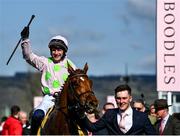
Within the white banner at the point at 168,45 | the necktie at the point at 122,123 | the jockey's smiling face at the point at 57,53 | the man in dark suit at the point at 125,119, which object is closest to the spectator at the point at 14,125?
the white banner at the point at 168,45

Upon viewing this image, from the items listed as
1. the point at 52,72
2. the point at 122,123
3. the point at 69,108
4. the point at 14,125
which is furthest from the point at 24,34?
the point at 14,125

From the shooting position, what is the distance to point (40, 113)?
15.4m

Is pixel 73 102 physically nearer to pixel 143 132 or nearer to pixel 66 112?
pixel 66 112

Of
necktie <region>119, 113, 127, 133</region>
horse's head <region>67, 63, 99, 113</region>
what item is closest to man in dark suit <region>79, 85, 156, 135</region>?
necktie <region>119, 113, 127, 133</region>

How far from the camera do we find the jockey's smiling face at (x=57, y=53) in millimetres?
15602

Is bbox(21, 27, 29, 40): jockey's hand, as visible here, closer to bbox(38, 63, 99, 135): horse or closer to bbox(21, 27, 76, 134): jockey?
bbox(21, 27, 76, 134): jockey

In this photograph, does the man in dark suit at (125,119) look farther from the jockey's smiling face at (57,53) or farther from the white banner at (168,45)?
the white banner at (168,45)

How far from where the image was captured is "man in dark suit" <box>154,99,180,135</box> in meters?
17.5

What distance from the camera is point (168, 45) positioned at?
18734mm

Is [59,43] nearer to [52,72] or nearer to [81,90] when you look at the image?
[52,72]

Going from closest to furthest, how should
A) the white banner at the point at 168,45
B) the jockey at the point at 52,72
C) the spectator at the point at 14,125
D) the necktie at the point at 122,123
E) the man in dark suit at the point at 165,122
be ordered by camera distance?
the necktie at the point at 122,123
the jockey at the point at 52,72
the man in dark suit at the point at 165,122
the white banner at the point at 168,45
the spectator at the point at 14,125

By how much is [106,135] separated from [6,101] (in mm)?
88187

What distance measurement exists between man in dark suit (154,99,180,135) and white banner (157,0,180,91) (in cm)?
90

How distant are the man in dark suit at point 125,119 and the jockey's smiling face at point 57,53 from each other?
1.65m
